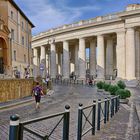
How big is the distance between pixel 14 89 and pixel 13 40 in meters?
24.5

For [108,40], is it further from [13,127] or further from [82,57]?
[13,127]

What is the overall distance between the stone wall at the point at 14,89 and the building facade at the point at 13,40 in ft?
38.0

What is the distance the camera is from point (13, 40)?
4659 cm

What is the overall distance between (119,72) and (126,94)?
3282 centimetres

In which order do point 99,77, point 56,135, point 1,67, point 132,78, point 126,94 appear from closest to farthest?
point 56,135, point 126,94, point 1,67, point 132,78, point 99,77

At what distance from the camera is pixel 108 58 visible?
61812 millimetres

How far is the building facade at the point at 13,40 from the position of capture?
41.6 meters

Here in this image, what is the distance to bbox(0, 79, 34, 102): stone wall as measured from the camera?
21.3m

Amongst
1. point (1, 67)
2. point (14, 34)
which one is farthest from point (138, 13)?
point (1, 67)

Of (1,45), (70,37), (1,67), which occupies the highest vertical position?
(70,37)

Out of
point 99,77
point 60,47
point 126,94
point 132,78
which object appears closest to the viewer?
point 126,94

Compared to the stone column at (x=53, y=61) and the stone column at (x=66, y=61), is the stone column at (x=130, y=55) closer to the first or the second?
the stone column at (x=66, y=61)

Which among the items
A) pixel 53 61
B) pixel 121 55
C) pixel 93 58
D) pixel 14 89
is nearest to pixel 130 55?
pixel 121 55

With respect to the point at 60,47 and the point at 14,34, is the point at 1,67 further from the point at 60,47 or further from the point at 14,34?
the point at 60,47
